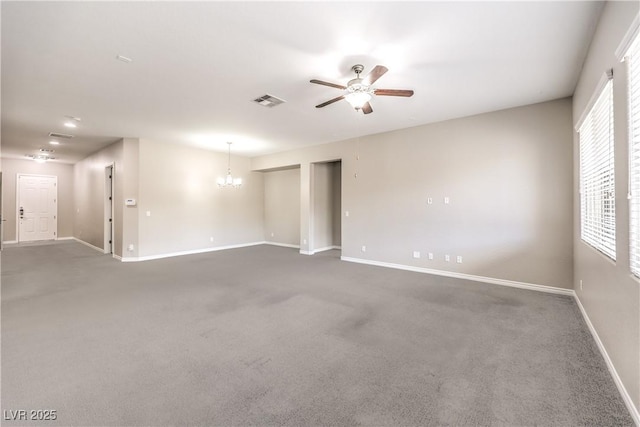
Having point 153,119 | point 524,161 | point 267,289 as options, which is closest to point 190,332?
point 267,289

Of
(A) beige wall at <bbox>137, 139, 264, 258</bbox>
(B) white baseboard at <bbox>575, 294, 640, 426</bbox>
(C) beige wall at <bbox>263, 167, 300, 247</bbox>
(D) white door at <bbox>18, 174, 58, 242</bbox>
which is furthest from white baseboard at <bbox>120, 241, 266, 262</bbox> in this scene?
(B) white baseboard at <bbox>575, 294, 640, 426</bbox>

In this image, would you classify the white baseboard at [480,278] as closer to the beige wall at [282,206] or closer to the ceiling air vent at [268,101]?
the beige wall at [282,206]

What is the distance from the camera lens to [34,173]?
9.45 meters

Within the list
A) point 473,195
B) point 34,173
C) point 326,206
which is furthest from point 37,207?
point 473,195

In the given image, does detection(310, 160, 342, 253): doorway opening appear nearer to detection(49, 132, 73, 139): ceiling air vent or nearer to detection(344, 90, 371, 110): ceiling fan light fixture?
detection(344, 90, 371, 110): ceiling fan light fixture

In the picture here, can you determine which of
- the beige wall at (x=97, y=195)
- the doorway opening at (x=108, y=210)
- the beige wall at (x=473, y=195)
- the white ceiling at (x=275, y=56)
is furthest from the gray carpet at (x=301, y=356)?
the doorway opening at (x=108, y=210)

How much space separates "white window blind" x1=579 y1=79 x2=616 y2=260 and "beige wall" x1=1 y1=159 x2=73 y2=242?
1426cm

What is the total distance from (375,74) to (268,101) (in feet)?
6.63

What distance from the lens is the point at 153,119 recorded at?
5.02 m

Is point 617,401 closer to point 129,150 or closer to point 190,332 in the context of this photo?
point 190,332

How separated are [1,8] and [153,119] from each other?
2.86m

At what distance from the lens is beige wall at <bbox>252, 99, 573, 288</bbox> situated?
13.7 ft

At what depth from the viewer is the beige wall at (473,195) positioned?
4.16 metres

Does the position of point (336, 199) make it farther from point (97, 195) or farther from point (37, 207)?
point (37, 207)
